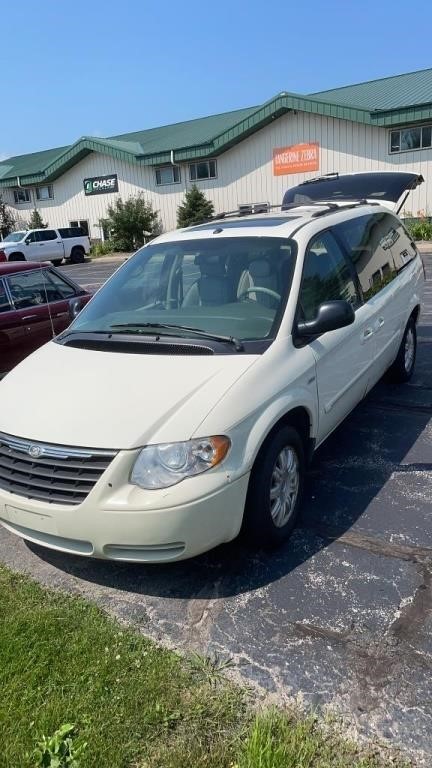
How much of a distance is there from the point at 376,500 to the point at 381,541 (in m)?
0.50

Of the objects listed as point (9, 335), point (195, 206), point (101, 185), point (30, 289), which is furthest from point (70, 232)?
point (9, 335)

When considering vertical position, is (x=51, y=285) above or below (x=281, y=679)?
above

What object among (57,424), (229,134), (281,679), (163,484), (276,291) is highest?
(229,134)

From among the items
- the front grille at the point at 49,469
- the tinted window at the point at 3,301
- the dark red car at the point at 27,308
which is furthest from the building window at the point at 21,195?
the front grille at the point at 49,469

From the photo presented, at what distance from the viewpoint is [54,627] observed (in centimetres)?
288

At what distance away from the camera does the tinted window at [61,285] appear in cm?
751

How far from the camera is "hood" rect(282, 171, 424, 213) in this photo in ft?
24.1

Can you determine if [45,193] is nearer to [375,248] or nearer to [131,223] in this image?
[131,223]

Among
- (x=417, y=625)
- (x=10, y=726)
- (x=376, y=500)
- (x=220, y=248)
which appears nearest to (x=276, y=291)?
(x=220, y=248)

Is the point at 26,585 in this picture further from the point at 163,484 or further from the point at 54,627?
the point at 163,484

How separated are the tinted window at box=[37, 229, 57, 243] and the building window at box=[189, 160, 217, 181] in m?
8.22

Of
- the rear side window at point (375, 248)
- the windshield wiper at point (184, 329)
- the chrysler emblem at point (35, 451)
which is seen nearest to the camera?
the chrysler emblem at point (35, 451)

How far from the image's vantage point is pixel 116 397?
120 inches

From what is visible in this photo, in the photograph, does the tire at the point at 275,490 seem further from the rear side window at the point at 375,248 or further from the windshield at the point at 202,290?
the rear side window at the point at 375,248
